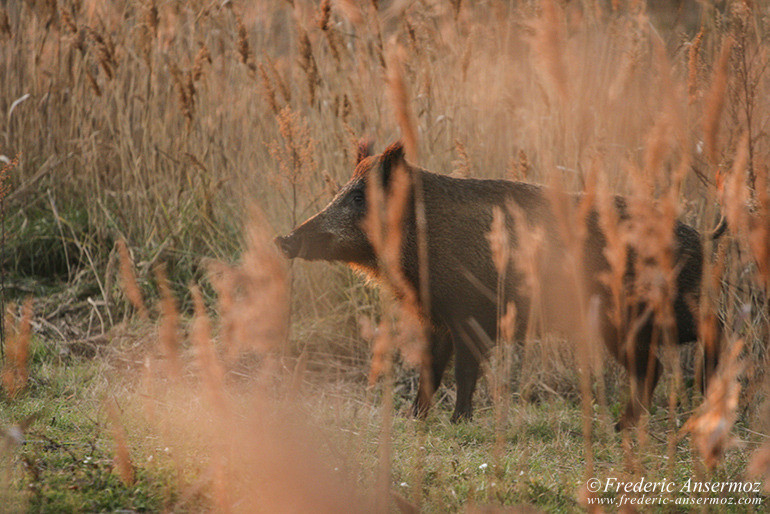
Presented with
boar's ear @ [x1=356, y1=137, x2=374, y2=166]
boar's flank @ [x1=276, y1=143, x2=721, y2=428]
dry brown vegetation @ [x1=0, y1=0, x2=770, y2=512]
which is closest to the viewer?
dry brown vegetation @ [x1=0, y1=0, x2=770, y2=512]

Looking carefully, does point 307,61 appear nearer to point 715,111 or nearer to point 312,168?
point 312,168

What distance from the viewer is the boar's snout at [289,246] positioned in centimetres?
398

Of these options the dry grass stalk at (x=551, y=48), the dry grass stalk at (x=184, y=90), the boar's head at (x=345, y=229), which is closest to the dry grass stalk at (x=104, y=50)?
the dry grass stalk at (x=184, y=90)

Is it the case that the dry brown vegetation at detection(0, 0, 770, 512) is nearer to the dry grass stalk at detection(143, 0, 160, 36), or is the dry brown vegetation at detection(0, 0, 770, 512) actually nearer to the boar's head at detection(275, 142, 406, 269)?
the dry grass stalk at detection(143, 0, 160, 36)

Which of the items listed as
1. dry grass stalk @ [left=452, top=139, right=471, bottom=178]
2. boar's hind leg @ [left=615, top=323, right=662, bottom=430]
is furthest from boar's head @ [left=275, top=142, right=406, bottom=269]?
boar's hind leg @ [left=615, top=323, right=662, bottom=430]

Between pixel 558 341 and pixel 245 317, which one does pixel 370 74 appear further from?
pixel 245 317

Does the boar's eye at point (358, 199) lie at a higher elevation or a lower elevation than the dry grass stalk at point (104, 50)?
lower

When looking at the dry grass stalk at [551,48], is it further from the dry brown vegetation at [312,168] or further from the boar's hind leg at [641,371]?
the boar's hind leg at [641,371]

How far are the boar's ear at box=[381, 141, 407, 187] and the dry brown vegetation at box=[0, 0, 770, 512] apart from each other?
0.89ft

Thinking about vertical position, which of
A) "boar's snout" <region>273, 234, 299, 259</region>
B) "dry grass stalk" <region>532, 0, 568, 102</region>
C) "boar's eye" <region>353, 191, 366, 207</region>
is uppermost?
"dry grass stalk" <region>532, 0, 568, 102</region>

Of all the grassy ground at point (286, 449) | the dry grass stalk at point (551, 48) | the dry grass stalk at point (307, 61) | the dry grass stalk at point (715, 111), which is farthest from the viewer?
the dry grass stalk at point (307, 61)

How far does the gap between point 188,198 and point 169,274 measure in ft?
1.89

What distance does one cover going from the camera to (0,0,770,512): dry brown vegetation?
3.13 metres

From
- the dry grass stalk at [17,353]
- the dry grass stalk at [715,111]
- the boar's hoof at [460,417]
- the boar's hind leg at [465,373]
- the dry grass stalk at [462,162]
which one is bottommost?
the boar's hoof at [460,417]
